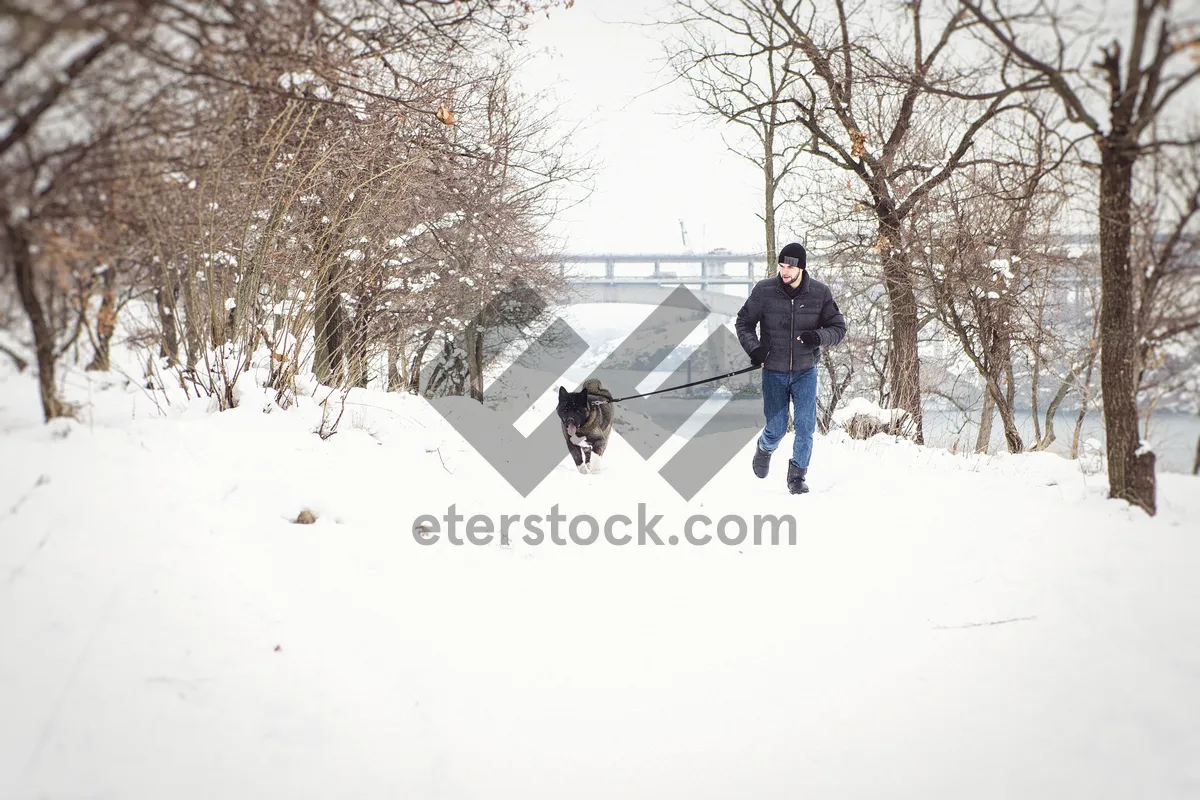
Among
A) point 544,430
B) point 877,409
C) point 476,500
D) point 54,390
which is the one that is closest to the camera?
point 54,390

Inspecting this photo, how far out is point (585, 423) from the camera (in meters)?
6.39

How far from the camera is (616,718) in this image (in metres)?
2.33

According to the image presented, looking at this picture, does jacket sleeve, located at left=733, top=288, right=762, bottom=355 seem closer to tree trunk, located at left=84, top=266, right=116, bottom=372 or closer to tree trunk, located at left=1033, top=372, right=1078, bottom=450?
tree trunk, located at left=1033, top=372, right=1078, bottom=450

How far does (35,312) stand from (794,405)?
13.9 ft

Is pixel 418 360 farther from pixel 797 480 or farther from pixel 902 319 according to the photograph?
pixel 797 480

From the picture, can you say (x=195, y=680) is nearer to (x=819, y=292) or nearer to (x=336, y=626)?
Answer: (x=336, y=626)

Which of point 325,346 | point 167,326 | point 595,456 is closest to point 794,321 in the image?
point 595,456

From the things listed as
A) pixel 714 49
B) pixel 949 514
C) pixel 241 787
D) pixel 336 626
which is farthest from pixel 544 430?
pixel 241 787

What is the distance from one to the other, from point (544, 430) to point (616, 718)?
309 inches

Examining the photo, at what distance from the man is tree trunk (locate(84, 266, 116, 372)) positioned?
3.68 metres

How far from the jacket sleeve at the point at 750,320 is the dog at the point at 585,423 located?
1.84 meters

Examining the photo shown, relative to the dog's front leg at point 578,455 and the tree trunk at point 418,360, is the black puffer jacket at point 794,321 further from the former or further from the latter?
the tree trunk at point 418,360

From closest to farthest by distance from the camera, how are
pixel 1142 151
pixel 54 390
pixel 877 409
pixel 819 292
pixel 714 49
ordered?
pixel 54 390 < pixel 1142 151 < pixel 819 292 < pixel 877 409 < pixel 714 49

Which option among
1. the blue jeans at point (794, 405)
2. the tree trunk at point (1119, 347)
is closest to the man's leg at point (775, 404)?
the blue jeans at point (794, 405)
